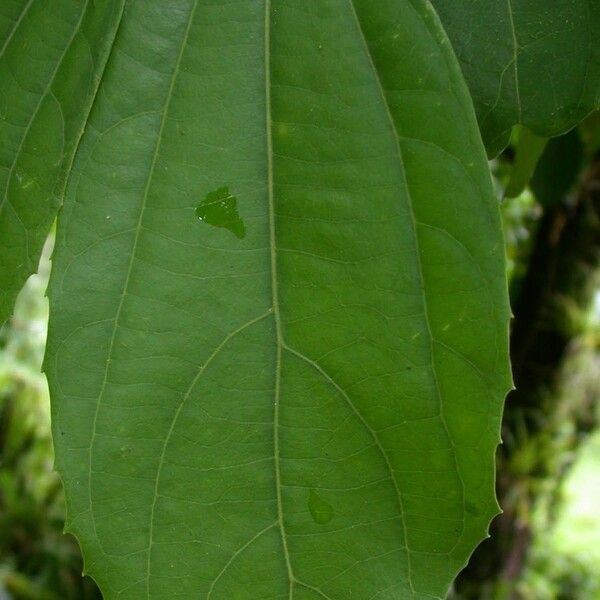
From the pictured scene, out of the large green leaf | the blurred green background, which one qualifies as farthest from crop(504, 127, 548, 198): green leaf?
the large green leaf

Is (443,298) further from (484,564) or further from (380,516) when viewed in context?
(484,564)

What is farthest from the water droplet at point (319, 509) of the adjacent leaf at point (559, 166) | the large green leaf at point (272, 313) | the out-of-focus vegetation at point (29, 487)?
the out-of-focus vegetation at point (29, 487)

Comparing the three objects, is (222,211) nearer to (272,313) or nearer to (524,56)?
(272,313)

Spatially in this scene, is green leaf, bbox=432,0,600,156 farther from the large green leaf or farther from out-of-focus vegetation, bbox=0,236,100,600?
out-of-focus vegetation, bbox=0,236,100,600

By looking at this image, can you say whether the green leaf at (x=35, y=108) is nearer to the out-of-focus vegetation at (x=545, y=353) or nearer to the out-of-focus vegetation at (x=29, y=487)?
the out-of-focus vegetation at (x=545, y=353)

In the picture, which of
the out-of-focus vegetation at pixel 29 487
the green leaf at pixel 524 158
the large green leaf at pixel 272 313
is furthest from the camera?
the out-of-focus vegetation at pixel 29 487

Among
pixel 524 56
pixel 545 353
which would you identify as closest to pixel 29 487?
pixel 545 353

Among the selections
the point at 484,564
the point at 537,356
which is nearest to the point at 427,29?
the point at 537,356

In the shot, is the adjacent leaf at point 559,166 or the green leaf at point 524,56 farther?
the adjacent leaf at point 559,166
